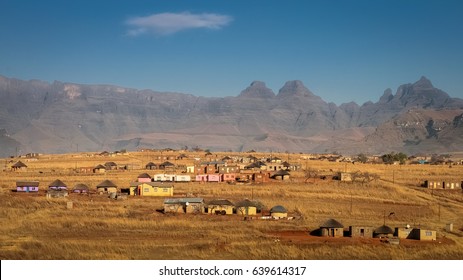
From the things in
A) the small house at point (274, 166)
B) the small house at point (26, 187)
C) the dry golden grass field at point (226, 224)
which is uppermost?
the small house at point (274, 166)

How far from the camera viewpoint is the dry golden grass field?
105ft

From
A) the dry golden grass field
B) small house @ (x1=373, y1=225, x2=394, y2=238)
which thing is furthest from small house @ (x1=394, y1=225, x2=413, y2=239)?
the dry golden grass field

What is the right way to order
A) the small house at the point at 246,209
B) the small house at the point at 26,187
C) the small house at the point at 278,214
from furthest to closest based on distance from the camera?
the small house at the point at 26,187 < the small house at the point at 246,209 < the small house at the point at 278,214

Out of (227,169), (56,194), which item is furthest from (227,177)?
(56,194)

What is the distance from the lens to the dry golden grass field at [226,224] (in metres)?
32.0

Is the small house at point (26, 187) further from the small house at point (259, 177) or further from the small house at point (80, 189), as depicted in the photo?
the small house at point (259, 177)

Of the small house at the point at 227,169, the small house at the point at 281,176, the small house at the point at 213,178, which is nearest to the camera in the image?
the small house at the point at 213,178

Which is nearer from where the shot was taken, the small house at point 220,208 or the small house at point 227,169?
the small house at point 220,208

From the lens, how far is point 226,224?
41.9m

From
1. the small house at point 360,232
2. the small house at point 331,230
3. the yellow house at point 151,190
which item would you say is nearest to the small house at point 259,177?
the yellow house at point 151,190

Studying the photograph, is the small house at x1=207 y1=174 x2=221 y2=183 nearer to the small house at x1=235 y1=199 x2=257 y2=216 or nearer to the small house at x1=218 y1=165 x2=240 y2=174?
the small house at x1=218 y1=165 x2=240 y2=174

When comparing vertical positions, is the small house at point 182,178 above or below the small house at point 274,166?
below

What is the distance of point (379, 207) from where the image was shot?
→ 54.8 meters

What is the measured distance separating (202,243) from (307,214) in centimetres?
1670
